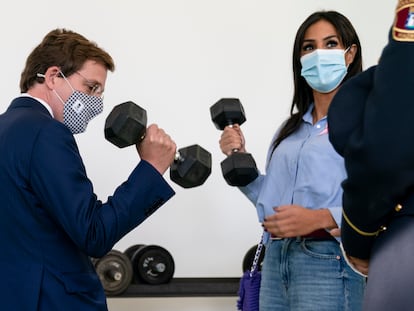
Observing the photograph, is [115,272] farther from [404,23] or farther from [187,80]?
[404,23]

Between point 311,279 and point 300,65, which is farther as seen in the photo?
point 300,65

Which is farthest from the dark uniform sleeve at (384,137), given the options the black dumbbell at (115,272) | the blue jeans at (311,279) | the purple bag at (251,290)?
the black dumbbell at (115,272)

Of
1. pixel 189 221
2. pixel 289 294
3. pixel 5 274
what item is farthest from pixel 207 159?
pixel 189 221

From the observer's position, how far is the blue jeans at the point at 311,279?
1.68 metres

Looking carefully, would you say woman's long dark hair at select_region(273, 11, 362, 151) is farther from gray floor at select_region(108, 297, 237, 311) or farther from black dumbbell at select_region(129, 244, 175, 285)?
gray floor at select_region(108, 297, 237, 311)

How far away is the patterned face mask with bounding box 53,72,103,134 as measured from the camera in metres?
1.78

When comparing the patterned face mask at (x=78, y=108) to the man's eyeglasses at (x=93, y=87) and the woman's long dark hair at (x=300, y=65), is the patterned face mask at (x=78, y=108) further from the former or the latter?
the woman's long dark hair at (x=300, y=65)

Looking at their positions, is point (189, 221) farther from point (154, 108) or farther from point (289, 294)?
point (289, 294)

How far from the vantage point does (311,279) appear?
5.58ft

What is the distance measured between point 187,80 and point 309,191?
161 centimetres

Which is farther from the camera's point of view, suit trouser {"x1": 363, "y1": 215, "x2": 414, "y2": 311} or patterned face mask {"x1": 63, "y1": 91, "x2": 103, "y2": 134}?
patterned face mask {"x1": 63, "y1": 91, "x2": 103, "y2": 134}

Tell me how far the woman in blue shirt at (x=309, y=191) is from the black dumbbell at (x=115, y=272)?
0.93 metres

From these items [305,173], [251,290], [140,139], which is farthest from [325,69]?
[251,290]

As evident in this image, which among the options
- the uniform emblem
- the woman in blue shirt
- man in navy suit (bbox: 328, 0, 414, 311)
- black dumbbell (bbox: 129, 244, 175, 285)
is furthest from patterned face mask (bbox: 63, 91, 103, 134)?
black dumbbell (bbox: 129, 244, 175, 285)
